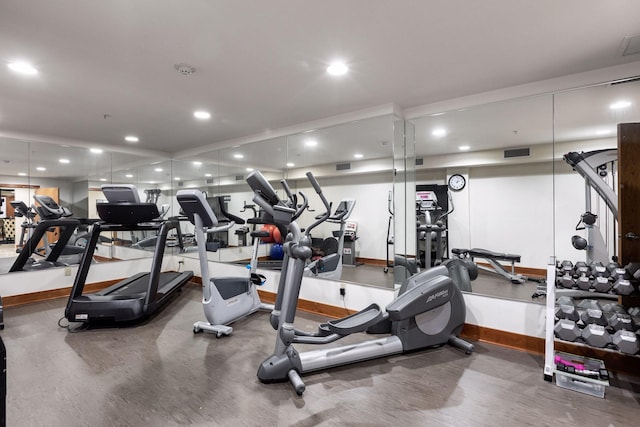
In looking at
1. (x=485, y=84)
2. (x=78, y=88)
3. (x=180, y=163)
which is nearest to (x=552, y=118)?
(x=485, y=84)

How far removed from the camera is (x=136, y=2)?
182 centimetres

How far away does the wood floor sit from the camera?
6.19 ft

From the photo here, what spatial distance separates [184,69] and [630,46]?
11.4 ft

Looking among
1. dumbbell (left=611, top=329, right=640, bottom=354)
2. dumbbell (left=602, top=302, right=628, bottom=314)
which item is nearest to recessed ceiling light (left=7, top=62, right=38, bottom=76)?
dumbbell (left=611, top=329, right=640, bottom=354)

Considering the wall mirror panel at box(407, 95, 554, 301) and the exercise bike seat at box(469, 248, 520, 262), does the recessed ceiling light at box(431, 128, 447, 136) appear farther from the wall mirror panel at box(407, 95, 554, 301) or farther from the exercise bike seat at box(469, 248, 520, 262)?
the exercise bike seat at box(469, 248, 520, 262)

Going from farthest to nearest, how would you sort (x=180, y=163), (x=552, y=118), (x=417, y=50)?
1. (x=180, y=163)
2. (x=552, y=118)
3. (x=417, y=50)

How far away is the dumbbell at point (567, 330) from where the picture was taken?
221 cm

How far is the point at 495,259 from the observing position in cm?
379

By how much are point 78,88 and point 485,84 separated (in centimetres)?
397

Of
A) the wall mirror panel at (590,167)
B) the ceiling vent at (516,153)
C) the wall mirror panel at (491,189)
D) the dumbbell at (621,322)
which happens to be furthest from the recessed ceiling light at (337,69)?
the dumbbell at (621,322)

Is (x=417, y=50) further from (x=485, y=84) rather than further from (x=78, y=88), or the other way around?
(x=78, y=88)

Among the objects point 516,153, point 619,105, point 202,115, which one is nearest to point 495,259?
point 516,153

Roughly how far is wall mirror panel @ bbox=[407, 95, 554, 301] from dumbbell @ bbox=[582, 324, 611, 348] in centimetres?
73

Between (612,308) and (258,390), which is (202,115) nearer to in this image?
(258,390)
